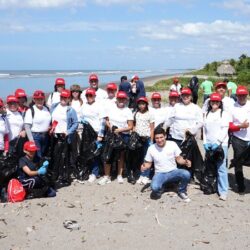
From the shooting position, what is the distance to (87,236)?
5492mm

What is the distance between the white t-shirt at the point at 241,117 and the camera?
7000 mm

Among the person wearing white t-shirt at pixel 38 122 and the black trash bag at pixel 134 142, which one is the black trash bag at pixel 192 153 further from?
the person wearing white t-shirt at pixel 38 122

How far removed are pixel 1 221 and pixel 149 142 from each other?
10.4ft

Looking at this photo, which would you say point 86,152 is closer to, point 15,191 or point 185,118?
point 15,191

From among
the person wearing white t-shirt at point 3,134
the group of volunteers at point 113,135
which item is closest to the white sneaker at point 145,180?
the group of volunteers at point 113,135

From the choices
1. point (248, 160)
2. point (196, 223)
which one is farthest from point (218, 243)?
point (248, 160)

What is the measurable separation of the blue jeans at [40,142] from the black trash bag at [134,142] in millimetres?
1495

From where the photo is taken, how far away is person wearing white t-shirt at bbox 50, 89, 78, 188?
24.5 ft

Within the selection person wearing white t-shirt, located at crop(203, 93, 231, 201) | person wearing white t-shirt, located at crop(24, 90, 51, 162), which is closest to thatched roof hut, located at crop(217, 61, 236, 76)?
person wearing white t-shirt, located at crop(203, 93, 231, 201)

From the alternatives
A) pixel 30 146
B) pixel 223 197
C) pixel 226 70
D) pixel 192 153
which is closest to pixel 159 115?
pixel 192 153

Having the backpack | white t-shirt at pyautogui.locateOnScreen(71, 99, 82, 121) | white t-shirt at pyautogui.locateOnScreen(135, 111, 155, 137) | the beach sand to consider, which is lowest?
the beach sand

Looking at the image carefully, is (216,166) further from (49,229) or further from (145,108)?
(49,229)

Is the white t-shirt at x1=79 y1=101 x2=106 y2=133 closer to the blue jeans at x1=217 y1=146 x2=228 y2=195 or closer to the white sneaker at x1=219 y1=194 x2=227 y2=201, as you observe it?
the blue jeans at x1=217 y1=146 x2=228 y2=195

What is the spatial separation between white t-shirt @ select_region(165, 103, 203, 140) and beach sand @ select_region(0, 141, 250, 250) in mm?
1050
